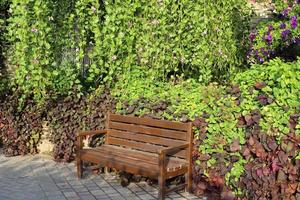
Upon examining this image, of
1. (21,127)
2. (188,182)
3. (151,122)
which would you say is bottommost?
(188,182)

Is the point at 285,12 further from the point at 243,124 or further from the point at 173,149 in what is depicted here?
the point at 173,149

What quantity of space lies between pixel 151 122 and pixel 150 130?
10 centimetres

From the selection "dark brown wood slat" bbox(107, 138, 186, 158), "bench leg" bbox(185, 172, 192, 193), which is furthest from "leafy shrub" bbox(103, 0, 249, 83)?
"bench leg" bbox(185, 172, 192, 193)

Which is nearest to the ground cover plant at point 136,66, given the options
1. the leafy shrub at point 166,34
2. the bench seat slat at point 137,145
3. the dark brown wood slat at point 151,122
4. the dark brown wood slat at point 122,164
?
the leafy shrub at point 166,34

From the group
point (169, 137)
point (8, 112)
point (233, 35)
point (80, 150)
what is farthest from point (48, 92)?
point (233, 35)

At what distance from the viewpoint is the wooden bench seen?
16.8ft

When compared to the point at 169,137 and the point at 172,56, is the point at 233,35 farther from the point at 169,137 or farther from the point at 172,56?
the point at 169,137

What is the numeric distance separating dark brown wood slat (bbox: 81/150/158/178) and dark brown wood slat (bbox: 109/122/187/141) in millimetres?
480

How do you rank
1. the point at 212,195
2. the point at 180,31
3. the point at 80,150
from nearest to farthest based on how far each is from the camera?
the point at 212,195 → the point at 80,150 → the point at 180,31

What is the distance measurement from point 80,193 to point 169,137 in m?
1.24

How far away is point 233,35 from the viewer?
25.0ft

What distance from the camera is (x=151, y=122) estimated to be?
5688 millimetres

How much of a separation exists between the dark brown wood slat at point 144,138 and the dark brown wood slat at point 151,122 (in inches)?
6.0

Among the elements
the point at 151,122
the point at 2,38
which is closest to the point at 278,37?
the point at 151,122
